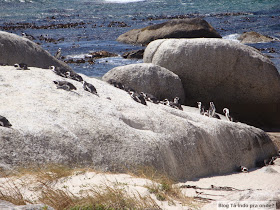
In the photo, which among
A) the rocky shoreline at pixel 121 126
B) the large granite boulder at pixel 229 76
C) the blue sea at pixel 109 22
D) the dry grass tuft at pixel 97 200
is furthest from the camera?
the blue sea at pixel 109 22

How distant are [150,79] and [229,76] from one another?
117 inches

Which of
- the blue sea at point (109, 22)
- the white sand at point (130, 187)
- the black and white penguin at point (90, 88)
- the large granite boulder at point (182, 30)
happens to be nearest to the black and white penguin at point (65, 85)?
the black and white penguin at point (90, 88)

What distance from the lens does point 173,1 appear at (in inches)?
2682

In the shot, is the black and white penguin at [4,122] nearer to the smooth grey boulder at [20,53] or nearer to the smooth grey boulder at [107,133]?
the smooth grey boulder at [107,133]

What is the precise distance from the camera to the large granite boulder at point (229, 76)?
16016mm

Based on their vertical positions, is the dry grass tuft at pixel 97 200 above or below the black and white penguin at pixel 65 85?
below

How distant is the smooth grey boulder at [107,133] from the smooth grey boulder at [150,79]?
3.40 meters

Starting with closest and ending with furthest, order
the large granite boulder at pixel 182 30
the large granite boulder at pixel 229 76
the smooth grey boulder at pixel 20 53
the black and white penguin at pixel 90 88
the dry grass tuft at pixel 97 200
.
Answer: the dry grass tuft at pixel 97 200
the black and white penguin at pixel 90 88
the smooth grey boulder at pixel 20 53
the large granite boulder at pixel 229 76
the large granite boulder at pixel 182 30

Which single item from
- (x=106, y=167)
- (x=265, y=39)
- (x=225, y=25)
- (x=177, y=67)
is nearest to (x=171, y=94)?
(x=177, y=67)

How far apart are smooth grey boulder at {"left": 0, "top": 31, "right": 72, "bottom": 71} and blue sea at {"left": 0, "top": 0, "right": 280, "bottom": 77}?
695 centimetres

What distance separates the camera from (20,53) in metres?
14.3

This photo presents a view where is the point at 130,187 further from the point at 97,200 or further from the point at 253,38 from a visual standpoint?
the point at 253,38

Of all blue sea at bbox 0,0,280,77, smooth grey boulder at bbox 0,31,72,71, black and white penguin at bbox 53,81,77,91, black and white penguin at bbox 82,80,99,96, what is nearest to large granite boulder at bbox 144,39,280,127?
smooth grey boulder at bbox 0,31,72,71

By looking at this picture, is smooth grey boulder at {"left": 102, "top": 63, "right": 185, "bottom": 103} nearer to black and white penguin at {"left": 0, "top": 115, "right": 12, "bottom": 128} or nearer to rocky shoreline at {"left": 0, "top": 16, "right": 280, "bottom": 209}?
rocky shoreline at {"left": 0, "top": 16, "right": 280, "bottom": 209}
